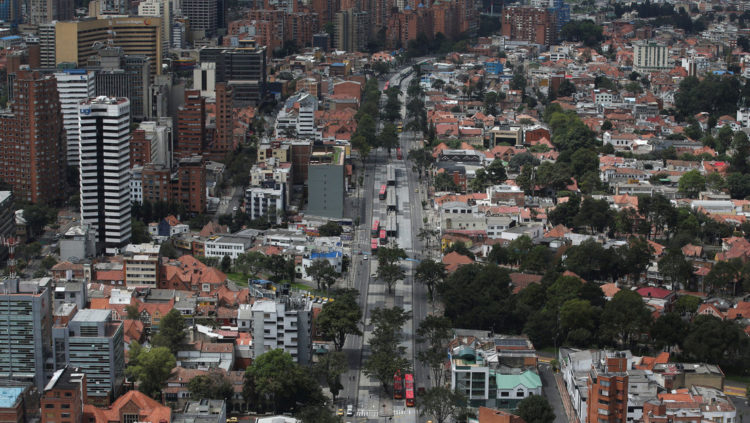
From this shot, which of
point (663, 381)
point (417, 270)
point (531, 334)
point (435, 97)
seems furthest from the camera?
point (435, 97)

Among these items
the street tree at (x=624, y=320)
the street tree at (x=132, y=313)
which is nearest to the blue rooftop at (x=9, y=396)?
the street tree at (x=132, y=313)

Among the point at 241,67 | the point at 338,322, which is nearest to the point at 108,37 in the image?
the point at 241,67

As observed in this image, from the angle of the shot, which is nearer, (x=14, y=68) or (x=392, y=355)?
(x=392, y=355)

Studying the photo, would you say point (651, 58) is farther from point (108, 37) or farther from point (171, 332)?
point (171, 332)

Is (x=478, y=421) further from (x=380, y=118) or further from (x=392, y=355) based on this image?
(x=380, y=118)

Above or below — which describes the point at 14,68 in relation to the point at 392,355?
above

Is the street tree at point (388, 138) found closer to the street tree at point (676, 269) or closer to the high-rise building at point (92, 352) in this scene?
the street tree at point (676, 269)

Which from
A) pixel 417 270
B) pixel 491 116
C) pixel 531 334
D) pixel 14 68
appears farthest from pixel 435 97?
pixel 531 334
